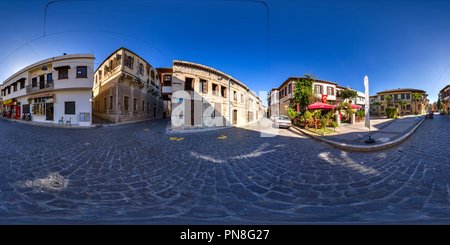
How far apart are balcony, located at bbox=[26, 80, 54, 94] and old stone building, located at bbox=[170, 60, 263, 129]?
11555mm

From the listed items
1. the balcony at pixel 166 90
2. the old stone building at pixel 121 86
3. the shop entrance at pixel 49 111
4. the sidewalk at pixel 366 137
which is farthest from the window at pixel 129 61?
the sidewalk at pixel 366 137

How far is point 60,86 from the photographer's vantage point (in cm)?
1337

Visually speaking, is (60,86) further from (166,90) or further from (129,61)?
(166,90)

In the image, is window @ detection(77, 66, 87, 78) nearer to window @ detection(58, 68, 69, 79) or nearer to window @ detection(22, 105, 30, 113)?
window @ detection(58, 68, 69, 79)

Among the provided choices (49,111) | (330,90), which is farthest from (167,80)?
(330,90)

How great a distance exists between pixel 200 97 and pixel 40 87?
51.1 feet

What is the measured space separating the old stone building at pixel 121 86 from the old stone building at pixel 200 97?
211 inches

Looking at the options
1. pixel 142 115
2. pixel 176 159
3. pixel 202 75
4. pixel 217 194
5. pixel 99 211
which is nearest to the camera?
pixel 99 211

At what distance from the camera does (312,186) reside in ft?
9.00

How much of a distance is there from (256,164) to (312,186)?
4.97 ft

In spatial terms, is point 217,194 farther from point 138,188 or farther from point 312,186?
point 312,186

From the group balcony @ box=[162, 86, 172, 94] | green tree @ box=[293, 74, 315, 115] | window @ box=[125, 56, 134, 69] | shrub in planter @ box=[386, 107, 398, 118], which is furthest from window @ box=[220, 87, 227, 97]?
shrub in planter @ box=[386, 107, 398, 118]

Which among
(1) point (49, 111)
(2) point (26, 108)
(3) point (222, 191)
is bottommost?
(3) point (222, 191)
